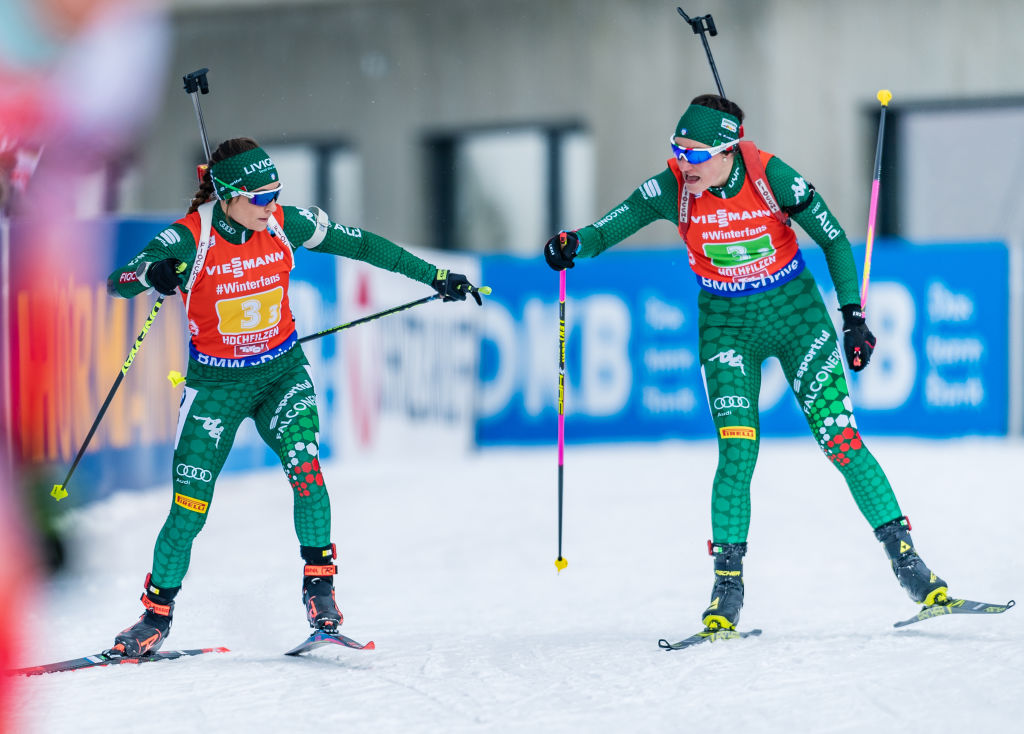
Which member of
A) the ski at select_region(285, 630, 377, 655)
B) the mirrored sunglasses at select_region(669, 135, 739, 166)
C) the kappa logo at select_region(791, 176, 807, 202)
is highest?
the mirrored sunglasses at select_region(669, 135, 739, 166)

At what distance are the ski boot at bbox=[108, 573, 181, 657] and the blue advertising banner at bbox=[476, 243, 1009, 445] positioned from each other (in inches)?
268

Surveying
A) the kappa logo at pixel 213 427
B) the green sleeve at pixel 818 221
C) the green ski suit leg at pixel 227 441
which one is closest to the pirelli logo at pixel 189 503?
the green ski suit leg at pixel 227 441

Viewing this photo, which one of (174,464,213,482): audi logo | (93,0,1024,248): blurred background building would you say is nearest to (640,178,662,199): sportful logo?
(174,464,213,482): audi logo

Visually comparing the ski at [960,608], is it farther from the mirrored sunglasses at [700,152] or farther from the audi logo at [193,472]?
the audi logo at [193,472]

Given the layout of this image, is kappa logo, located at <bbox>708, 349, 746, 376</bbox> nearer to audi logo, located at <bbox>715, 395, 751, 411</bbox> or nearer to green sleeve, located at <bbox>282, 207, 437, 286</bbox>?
audi logo, located at <bbox>715, 395, 751, 411</bbox>

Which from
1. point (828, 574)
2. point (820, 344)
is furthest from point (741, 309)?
A: point (828, 574)

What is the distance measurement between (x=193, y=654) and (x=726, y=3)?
469 inches

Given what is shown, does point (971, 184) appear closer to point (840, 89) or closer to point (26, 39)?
point (840, 89)

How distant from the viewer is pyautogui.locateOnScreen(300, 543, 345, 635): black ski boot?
4.45 metres

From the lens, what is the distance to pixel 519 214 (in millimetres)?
16812

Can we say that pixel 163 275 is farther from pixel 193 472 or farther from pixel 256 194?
pixel 193 472

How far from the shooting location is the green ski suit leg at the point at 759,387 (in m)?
4.57

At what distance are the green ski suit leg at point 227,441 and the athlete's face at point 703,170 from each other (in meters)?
1.38

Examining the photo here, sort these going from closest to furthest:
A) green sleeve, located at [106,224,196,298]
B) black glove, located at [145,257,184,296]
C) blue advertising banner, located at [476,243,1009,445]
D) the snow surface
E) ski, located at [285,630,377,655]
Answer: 1. the snow surface
2. black glove, located at [145,257,184,296]
3. green sleeve, located at [106,224,196,298]
4. ski, located at [285,630,377,655]
5. blue advertising banner, located at [476,243,1009,445]
